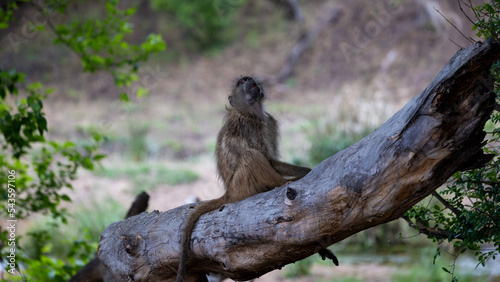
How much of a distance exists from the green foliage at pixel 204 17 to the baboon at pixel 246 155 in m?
13.6

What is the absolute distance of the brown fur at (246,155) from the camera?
3268mm

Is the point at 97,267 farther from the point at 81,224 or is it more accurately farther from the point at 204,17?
the point at 204,17

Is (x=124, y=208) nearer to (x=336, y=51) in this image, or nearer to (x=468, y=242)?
(x=468, y=242)

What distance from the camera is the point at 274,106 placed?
13766mm

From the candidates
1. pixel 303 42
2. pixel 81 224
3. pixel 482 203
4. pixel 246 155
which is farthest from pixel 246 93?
pixel 303 42

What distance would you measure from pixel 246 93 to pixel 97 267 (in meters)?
2.24

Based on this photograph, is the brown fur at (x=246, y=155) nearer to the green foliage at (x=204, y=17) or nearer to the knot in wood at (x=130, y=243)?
the knot in wood at (x=130, y=243)

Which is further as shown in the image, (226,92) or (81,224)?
(226,92)

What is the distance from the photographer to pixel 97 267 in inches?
178

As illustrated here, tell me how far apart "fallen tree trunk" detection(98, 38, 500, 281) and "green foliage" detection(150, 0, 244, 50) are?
14.8 meters

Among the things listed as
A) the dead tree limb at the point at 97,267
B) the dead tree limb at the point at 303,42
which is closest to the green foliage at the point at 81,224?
the dead tree limb at the point at 97,267

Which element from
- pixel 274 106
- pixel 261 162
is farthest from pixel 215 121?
pixel 261 162

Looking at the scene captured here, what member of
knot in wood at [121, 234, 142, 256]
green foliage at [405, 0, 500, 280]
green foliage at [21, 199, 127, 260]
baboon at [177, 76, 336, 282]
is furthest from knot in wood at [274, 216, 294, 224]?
green foliage at [21, 199, 127, 260]

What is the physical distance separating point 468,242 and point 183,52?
16503 mm
